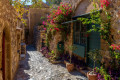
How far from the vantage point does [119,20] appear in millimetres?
3717

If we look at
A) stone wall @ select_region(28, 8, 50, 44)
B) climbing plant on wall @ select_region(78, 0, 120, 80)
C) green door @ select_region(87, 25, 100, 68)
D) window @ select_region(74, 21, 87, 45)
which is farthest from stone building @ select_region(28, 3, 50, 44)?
climbing plant on wall @ select_region(78, 0, 120, 80)

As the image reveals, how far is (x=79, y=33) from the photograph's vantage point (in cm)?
646

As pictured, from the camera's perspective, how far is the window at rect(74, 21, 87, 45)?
6.13 meters

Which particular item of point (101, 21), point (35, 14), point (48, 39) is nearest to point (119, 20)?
point (101, 21)

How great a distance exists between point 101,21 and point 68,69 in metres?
2.94

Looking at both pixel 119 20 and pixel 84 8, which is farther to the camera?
pixel 84 8

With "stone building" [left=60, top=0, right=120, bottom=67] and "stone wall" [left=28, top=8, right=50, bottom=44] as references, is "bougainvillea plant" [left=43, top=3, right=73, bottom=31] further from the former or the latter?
"stone wall" [left=28, top=8, right=50, bottom=44]

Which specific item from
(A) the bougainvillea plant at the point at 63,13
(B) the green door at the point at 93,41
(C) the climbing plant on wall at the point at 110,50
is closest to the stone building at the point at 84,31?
(B) the green door at the point at 93,41

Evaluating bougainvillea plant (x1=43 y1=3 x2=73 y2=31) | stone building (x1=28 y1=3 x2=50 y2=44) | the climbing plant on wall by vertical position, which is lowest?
the climbing plant on wall

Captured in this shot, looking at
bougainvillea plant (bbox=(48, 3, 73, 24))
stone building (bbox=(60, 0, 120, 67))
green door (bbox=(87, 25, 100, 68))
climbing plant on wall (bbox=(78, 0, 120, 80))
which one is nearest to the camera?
climbing plant on wall (bbox=(78, 0, 120, 80))

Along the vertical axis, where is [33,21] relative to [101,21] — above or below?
above

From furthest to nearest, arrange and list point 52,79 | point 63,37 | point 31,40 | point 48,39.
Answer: point 31,40
point 48,39
point 63,37
point 52,79

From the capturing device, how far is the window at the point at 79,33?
241 inches

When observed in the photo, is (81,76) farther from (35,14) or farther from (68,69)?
(35,14)
